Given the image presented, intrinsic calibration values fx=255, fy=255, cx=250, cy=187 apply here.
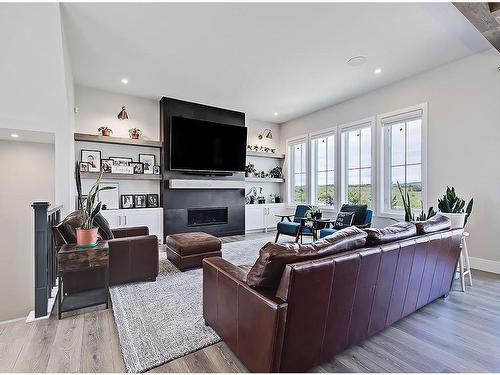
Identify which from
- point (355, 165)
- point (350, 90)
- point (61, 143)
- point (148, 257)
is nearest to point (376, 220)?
point (355, 165)

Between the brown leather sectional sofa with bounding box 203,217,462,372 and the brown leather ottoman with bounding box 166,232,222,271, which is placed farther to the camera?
the brown leather ottoman with bounding box 166,232,222,271

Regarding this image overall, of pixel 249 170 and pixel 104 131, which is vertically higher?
pixel 104 131

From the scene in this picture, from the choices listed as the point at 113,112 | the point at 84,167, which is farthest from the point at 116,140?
the point at 84,167

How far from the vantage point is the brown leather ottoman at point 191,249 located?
3.42m

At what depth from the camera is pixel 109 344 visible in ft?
6.16

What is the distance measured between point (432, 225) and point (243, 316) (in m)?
1.96

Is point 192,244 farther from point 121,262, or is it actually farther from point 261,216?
point 261,216

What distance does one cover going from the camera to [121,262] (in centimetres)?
289

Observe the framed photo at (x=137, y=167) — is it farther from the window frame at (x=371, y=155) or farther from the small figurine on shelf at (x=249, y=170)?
the window frame at (x=371, y=155)

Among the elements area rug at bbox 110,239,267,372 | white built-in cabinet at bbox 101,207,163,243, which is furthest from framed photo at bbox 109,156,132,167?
area rug at bbox 110,239,267,372

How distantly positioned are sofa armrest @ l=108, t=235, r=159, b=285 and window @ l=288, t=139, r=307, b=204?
4.51 metres

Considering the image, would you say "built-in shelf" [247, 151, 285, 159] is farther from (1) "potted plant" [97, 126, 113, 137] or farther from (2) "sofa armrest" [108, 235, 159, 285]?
(2) "sofa armrest" [108, 235, 159, 285]

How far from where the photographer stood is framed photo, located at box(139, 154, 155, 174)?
5.42 meters

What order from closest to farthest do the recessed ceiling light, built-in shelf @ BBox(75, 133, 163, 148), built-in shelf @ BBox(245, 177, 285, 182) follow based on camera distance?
the recessed ceiling light, built-in shelf @ BBox(75, 133, 163, 148), built-in shelf @ BBox(245, 177, 285, 182)
